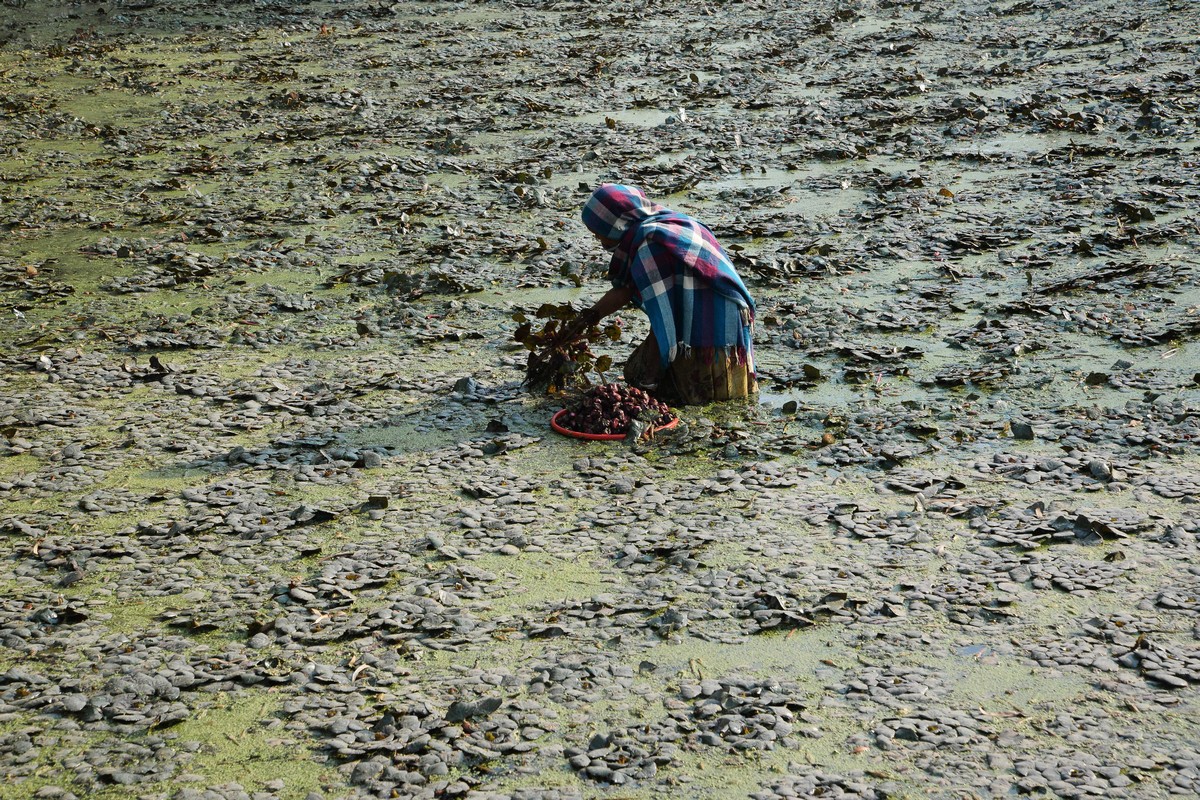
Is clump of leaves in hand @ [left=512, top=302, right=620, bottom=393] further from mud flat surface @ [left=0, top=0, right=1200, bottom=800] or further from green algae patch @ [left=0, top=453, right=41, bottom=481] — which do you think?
green algae patch @ [left=0, top=453, right=41, bottom=481]

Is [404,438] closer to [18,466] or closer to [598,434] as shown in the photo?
[598,434]

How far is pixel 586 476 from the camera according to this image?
505 centimetres

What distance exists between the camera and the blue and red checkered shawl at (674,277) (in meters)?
5.52

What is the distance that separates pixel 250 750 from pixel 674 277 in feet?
9.92

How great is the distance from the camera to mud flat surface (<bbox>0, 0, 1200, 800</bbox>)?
335 cm

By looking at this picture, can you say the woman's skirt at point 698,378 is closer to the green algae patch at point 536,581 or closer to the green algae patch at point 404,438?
the green algae patch at point 404,438

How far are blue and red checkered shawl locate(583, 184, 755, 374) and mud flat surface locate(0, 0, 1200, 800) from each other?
34 centimetres

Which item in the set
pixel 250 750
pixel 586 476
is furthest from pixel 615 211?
pixel 250 750

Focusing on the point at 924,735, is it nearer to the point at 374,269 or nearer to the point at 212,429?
the point at 212,429

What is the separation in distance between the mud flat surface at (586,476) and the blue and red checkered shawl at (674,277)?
0.34 m

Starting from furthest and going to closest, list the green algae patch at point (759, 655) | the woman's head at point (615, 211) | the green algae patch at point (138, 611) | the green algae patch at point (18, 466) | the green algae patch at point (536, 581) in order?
the woman's head at point (615, 211) < the green algae patch at point (18, 466) < the green algae patch at point (536, 581) < the green algae patch at point (138, 611) < the green algae patch at point (759, 655)

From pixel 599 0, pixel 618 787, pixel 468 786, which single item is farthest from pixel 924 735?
pixel 599 0

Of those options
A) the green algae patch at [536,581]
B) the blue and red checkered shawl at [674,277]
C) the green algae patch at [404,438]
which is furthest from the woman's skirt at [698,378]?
the green algae patch at [536,581]

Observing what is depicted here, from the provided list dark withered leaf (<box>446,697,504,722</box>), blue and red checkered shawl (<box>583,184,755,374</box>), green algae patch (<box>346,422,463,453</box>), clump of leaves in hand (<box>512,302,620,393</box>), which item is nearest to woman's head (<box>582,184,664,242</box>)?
blue and red checkered shawl (<box>583,184,755,374</box>)
